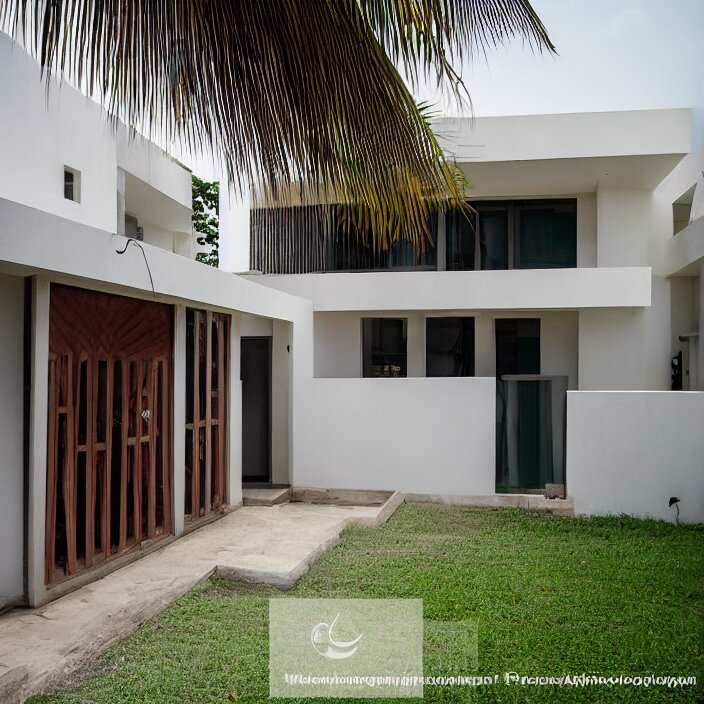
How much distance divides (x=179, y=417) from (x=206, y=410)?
2.98 feet

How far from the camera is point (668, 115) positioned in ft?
37.6

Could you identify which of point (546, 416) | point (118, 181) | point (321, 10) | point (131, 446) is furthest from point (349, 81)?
point (118, 181)

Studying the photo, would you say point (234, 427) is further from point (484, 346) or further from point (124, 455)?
point (484, 346)

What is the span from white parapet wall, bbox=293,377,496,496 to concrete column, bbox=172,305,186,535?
3.08 m

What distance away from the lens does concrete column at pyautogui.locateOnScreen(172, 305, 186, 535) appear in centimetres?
827

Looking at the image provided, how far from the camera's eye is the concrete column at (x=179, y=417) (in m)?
8.27

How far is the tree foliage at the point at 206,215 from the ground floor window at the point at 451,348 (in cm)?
880

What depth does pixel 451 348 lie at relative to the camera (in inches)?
533

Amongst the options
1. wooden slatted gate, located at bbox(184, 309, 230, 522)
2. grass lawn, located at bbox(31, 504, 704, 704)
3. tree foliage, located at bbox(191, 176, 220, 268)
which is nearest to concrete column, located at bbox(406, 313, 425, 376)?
wooden slatted gate, located at bbox(184, 309, 230, 522)

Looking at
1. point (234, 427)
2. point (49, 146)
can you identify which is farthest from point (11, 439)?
point (49, 146)

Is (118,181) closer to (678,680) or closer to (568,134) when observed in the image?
(568,134)

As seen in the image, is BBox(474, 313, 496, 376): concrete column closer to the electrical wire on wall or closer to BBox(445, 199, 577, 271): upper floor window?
BBox(445, 199, 577, 271): upper floor window

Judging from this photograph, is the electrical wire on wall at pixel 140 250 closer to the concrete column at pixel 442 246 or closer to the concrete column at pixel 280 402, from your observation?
the concrete column at pixel 280 402

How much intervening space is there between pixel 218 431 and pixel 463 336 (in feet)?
18.0
